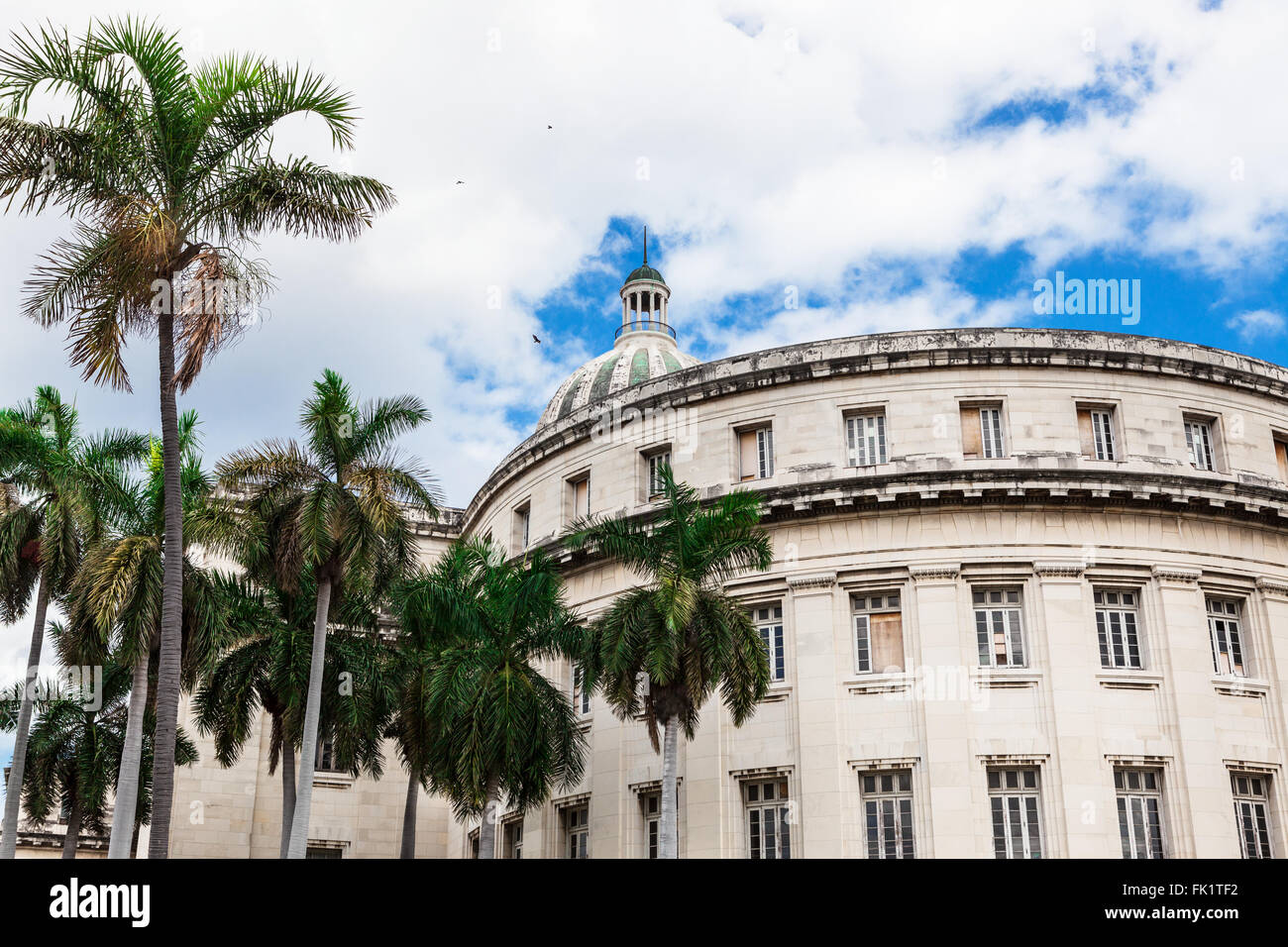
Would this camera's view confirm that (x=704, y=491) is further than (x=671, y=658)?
Yes

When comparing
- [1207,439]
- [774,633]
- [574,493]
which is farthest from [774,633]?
[1207,439]

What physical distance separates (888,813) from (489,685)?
30.9 feet

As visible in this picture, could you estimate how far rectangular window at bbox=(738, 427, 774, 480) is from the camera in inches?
1308

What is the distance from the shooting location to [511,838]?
117 ft

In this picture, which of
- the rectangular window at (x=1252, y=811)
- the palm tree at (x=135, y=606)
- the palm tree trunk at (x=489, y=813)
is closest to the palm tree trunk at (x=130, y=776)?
the palm tree at (x=135, y=606)

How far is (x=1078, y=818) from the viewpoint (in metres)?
28.0

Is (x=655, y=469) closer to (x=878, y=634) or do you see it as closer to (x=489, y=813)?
(x=878, y=634)

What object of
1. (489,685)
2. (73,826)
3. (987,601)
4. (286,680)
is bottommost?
(73,826)
